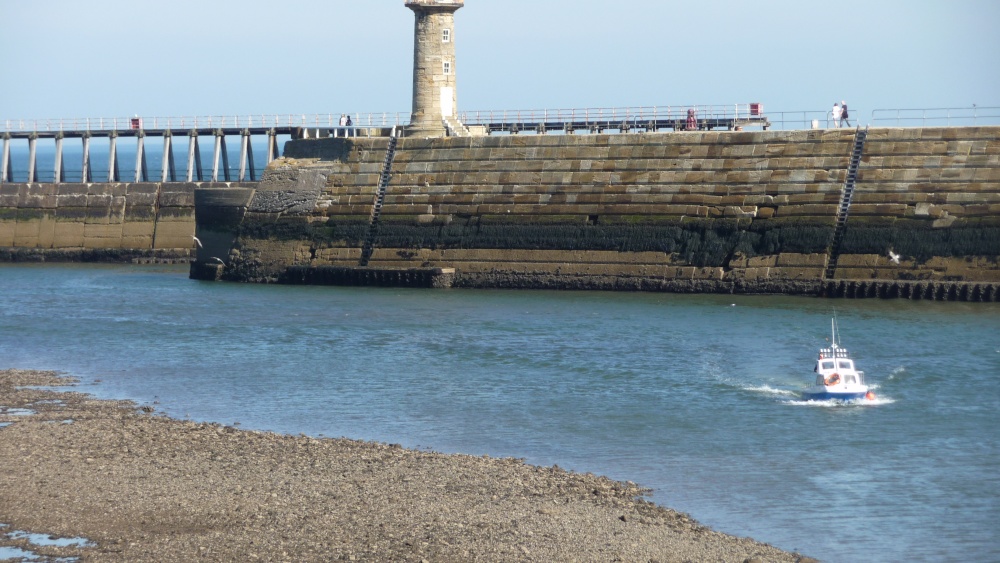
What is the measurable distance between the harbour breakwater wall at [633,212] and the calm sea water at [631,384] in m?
1.34

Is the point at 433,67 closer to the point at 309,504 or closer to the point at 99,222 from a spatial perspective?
the point at 99,222

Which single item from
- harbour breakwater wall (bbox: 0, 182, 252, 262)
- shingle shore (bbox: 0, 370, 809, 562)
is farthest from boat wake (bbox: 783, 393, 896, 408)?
harbour breakwater wall (bbox: 0, 182, 252, 262)

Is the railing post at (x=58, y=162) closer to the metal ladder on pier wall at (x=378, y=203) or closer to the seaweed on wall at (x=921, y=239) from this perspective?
the metal ladder on pier wall at (x=378, y=203)

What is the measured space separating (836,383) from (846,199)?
48.9 feet

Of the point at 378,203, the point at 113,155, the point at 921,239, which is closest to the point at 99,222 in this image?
the point at 113,155

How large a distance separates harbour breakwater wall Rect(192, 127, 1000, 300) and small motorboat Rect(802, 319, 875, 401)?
12.1 m

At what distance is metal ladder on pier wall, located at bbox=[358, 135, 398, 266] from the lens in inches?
1644

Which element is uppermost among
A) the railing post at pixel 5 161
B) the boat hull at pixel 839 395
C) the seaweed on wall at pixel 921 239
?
the railing post at pixel 5 161

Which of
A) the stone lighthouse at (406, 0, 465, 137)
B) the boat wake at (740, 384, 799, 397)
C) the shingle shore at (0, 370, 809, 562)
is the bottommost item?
the shingle shore at (0, 370, 809, 562)

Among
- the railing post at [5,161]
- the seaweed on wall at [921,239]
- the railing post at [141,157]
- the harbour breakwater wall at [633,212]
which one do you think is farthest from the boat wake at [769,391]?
the railing post at [5,161]

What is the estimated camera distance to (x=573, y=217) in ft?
128

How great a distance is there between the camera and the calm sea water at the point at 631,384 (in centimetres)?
1645

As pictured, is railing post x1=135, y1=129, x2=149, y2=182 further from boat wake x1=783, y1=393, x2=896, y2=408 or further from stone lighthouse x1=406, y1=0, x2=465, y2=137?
boat wake x1=783, y1=393, x2=896, y2=408

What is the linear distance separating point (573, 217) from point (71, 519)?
25.5 m
